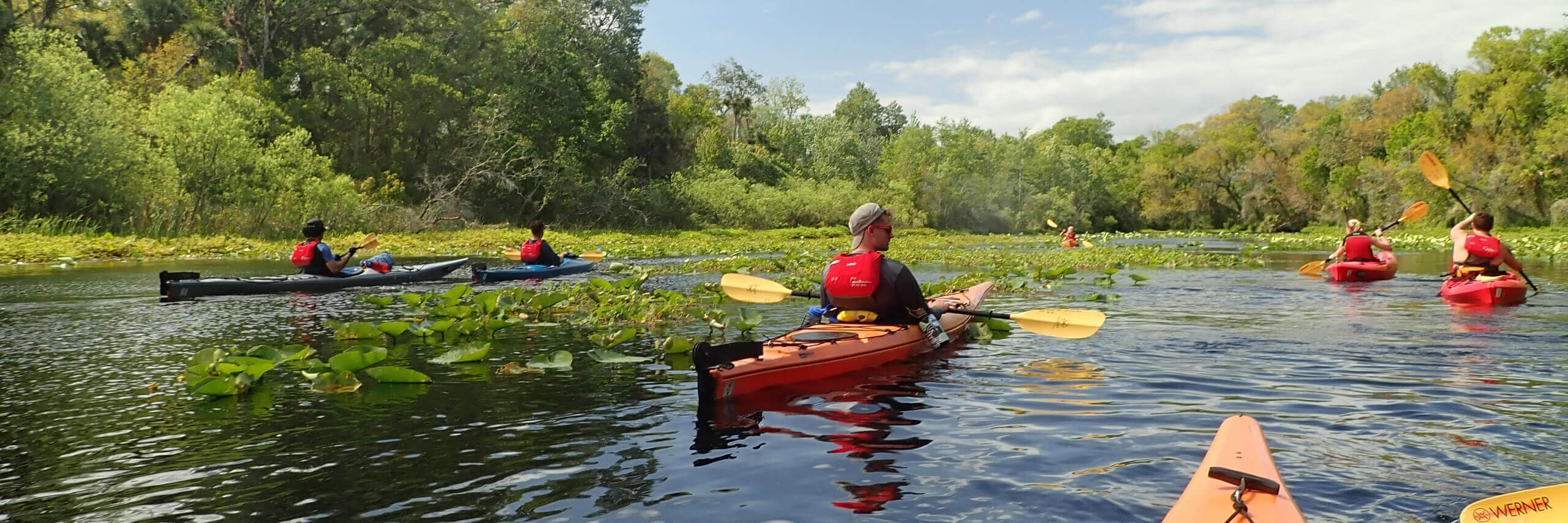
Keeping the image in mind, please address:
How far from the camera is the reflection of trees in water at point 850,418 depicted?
4.83 m

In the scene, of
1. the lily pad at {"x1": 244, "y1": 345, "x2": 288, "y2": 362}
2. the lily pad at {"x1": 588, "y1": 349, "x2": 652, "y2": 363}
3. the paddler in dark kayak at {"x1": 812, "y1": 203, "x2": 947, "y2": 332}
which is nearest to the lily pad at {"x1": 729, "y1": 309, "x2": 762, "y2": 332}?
the paddler in dark kayak at {"x1": 812, "y1": 203, "x2": 947, "y2": 332}

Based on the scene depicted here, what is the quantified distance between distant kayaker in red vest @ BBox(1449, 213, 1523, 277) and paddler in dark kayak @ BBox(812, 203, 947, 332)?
8.33 meters

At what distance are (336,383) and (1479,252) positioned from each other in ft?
41.8

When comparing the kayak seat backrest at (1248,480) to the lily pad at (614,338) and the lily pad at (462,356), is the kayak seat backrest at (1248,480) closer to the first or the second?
the lily pad at (462,356)

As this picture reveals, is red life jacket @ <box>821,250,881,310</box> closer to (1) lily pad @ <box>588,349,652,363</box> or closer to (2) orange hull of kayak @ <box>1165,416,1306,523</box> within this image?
(1) lily pad @ <box>588,349,652,363</box>

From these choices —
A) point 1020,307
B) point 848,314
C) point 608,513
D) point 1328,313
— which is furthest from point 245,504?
point 1328,313

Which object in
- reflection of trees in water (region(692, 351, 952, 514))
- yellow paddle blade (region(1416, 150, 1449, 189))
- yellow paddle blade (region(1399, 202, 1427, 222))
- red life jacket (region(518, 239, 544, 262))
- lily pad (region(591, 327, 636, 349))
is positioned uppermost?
yellow paddle blade (region(1416, 150, 1449, 189))

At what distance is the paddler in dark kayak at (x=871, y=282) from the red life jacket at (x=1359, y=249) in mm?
11861

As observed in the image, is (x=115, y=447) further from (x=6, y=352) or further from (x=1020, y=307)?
(x=1020, y=307)

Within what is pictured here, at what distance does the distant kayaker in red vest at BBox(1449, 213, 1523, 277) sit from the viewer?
1211cm

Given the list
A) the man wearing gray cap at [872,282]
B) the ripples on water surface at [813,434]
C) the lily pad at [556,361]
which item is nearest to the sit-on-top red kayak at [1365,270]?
the ripples on water surface at [813,434]

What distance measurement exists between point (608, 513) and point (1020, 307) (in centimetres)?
923

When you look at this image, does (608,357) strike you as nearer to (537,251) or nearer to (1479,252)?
(537,251)

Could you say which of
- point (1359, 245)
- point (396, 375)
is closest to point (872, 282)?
point (396, 375)
